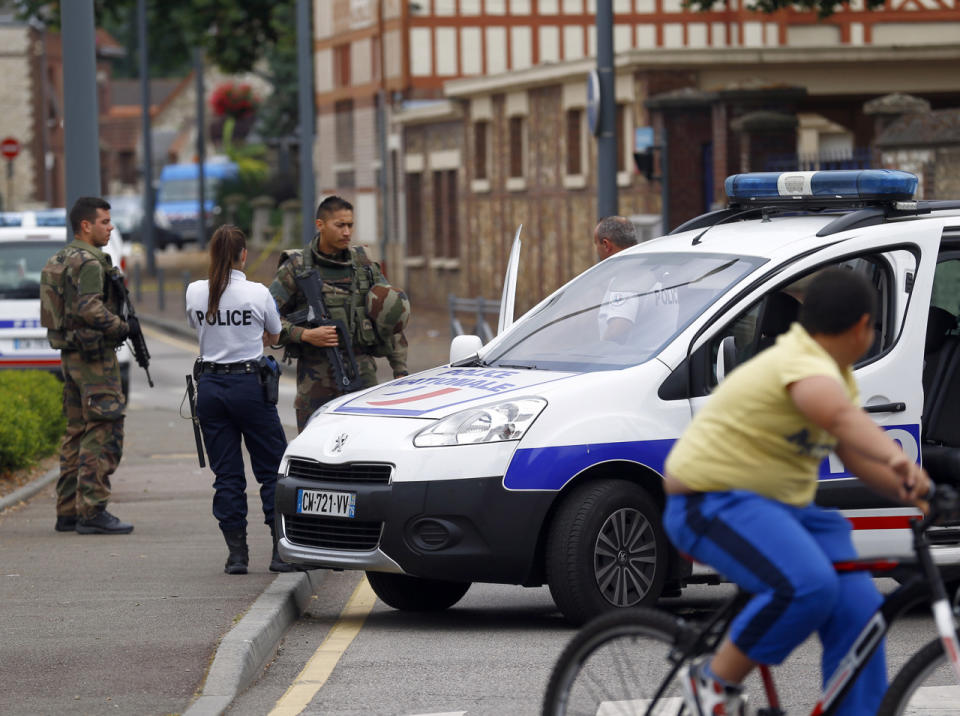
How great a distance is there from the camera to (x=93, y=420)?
37.5 feet

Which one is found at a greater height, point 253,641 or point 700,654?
point 700,654

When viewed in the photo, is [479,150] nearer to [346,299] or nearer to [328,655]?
[346,299]

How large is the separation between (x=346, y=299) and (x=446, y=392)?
6.04ft

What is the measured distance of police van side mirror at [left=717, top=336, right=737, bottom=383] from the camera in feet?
27.4

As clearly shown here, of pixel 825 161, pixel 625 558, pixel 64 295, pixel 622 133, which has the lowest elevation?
pixel 625 558

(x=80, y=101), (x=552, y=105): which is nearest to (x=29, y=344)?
(x=80, y=101)

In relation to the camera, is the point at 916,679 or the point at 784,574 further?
the point at 916,679

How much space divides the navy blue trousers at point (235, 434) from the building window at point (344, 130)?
43.1 metres

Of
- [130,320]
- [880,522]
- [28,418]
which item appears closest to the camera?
→ [880,522]

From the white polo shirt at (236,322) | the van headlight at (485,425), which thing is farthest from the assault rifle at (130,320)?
the van headlight at (485,425)

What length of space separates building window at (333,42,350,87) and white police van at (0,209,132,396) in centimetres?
3248

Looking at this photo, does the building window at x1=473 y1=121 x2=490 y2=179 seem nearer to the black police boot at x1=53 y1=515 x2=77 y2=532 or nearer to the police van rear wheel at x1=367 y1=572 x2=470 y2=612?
the black police boot at x1=53 y1=515 x2=77 y2=532

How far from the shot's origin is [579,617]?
8359mm

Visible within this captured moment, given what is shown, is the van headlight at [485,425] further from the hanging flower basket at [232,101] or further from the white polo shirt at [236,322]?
the hanging flower basket at [232,101]
